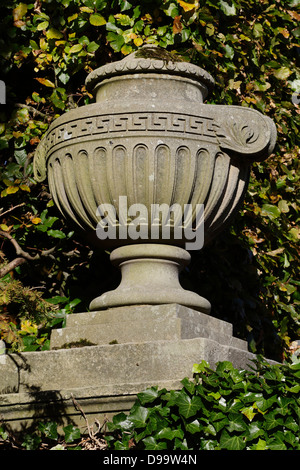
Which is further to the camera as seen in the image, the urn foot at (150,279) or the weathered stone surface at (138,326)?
the urn foot at (150,279)

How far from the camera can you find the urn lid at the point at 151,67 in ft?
11.3

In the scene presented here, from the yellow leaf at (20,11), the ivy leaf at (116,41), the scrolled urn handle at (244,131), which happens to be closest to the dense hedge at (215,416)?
the scrolled urn handle at (244,131)

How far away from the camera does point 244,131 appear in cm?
341

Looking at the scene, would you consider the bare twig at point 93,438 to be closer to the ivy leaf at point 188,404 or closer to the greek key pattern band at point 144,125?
the ivy leaf at point 188,404

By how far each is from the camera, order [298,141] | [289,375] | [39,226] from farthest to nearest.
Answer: [298,141] → [39,226] → [289,375]

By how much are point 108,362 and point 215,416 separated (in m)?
0.53

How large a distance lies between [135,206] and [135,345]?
0.66 meters

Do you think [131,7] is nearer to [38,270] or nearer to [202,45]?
[202,45]

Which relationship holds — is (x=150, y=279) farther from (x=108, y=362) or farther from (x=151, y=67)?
(x=151, y=67)

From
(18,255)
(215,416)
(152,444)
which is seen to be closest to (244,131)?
(215,416)

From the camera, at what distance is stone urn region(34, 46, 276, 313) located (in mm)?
3279
